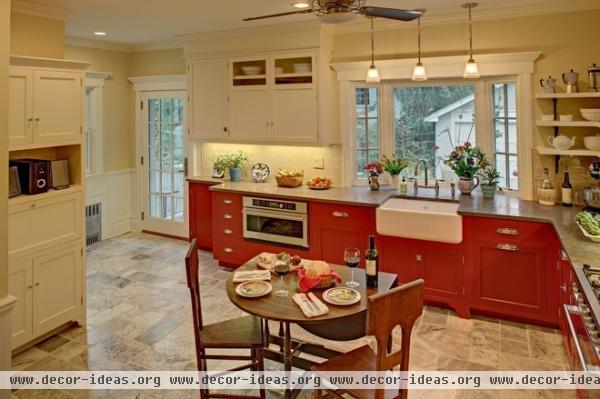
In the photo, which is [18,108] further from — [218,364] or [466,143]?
[466,143]

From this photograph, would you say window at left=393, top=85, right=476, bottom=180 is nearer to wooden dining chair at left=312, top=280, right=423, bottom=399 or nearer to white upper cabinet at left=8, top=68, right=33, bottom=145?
wooden dining chair at left=312, top=280, right=423, bottom=399

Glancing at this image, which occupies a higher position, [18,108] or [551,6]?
[551,6]

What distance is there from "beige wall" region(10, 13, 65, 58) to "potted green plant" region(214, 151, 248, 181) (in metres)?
2.26

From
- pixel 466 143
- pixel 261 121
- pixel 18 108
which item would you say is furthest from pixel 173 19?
pixel 466 143

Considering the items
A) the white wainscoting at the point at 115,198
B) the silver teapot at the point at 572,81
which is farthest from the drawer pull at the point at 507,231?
the white wainscoting at the point at 115,198

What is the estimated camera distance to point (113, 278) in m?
4.77

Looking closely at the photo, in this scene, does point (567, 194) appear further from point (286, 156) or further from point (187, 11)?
point (187, 11)

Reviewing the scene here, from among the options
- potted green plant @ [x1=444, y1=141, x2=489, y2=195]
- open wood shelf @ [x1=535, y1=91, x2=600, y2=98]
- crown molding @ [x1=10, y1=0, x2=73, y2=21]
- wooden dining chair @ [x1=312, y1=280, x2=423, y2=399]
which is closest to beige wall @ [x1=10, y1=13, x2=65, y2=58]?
crown molding @ [x1=10, y1=0, x2=73, y2=21]

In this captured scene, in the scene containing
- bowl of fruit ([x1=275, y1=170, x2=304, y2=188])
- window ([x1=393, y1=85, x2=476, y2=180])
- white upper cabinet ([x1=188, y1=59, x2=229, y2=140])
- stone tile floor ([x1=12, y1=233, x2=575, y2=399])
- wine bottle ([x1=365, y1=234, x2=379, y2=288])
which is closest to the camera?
wine bottle ([x1=365, y1=234, x2=379, y2=288])

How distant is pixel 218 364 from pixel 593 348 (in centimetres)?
232

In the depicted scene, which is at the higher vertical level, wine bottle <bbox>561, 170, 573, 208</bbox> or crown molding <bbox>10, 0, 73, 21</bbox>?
crown molding <bbox>10, 0, 73, 21</bbox>

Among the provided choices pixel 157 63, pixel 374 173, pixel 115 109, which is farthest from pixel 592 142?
pixel 115 109

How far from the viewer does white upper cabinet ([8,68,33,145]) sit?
308 centimetres

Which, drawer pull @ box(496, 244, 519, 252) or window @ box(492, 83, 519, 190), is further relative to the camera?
window @ box(492, 83, 519, 190)
